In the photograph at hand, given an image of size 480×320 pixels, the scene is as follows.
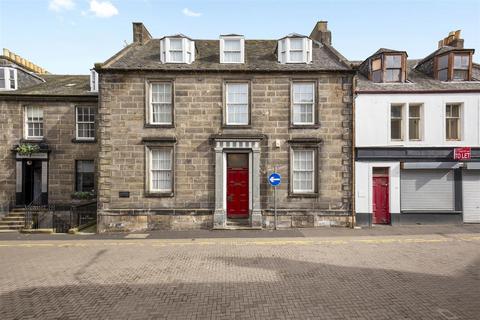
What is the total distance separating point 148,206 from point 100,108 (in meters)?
5.59

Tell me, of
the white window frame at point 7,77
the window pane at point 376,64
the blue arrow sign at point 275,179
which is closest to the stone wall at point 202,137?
the blue arrow sign at point 275,179

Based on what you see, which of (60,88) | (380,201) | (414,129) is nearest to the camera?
(380,201)

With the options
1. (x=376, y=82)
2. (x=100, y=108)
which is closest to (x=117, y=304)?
(x=100, y=108)

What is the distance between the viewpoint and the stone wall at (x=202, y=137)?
42.7 feet

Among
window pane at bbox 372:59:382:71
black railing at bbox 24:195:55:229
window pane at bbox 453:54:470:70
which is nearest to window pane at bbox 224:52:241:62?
window pane at bbox 372:59:382:71

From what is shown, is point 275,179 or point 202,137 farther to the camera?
point 202,137

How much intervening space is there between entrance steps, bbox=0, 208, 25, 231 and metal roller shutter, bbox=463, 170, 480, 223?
24.1 m

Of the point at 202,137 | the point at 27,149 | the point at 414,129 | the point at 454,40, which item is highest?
the point at 454,40

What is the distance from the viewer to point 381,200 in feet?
45.3

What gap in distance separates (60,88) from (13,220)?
8.46 m

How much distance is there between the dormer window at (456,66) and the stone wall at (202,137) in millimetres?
6219

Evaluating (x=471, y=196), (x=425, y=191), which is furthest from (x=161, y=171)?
(x=471, y=196)

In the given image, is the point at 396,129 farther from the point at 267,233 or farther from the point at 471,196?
the point at 267,233

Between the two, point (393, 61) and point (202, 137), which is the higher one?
point (393, 61)
